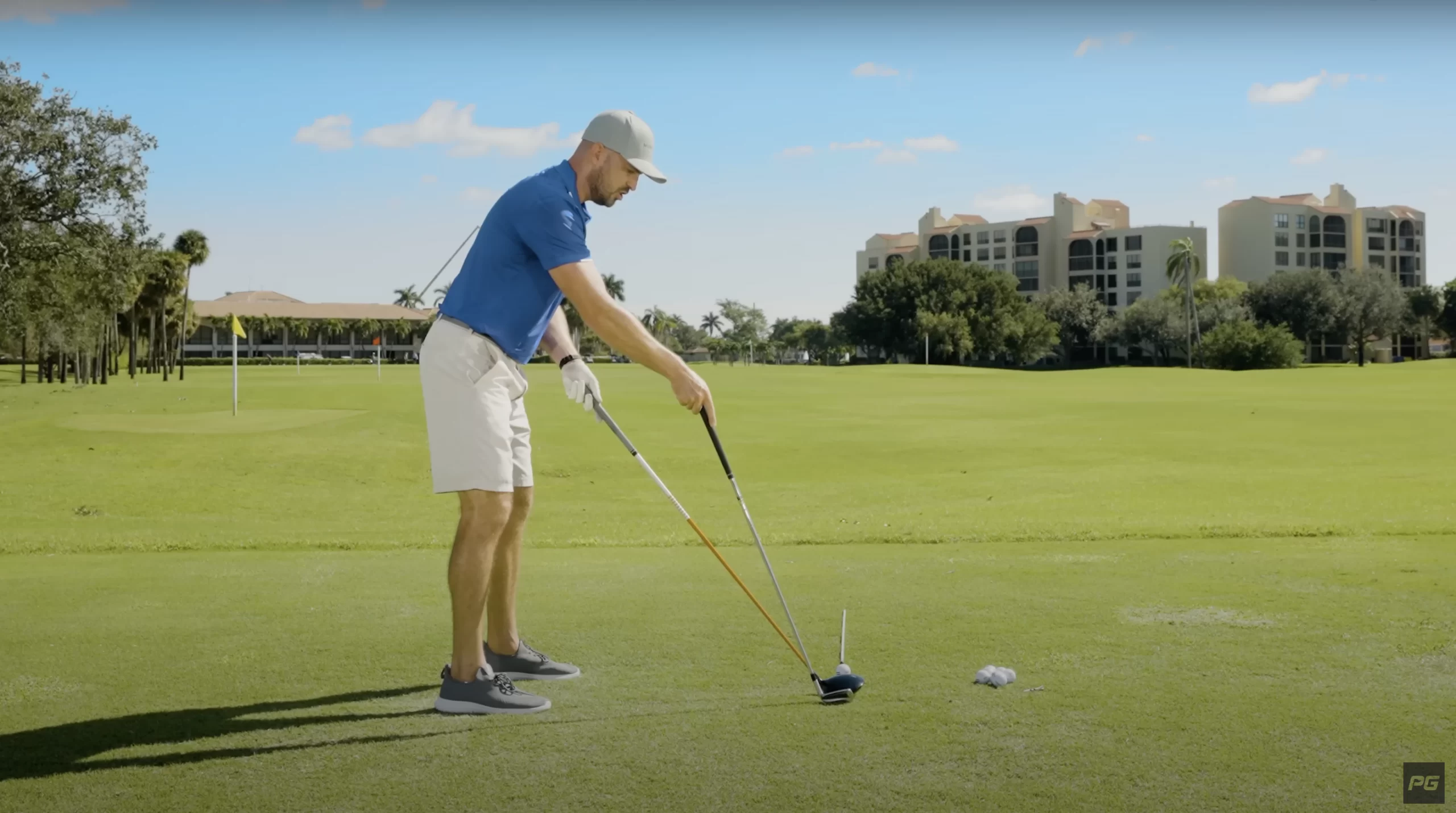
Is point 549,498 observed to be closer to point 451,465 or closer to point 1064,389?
point 451,465

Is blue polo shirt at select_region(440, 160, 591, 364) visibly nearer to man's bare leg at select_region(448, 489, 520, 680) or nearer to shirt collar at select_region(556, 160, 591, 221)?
shirt collar at select_region(556, 160, 591, 221)

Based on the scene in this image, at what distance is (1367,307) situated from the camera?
382 ft

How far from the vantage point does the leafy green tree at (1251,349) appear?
9138 centimetres

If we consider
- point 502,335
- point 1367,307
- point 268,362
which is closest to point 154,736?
point 502,335

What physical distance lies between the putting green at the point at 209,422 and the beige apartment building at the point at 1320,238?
150m

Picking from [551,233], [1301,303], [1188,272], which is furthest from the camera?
[1301,303]

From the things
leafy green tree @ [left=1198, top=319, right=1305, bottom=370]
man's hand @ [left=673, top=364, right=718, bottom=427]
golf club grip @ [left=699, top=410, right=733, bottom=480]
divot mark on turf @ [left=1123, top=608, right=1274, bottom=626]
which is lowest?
divot mark on turf @ [left=1123, top=608, right=1274, bottom=626]

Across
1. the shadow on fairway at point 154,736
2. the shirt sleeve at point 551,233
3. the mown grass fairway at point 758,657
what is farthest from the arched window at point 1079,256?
the shadow on fairway at point 154,736

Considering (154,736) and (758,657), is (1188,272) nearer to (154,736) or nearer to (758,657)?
(758,657)

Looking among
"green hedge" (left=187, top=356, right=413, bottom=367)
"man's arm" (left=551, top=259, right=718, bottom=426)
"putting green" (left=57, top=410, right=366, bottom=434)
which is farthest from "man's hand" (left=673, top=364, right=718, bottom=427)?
"green hedge" (left=187, top=356, right=413, bottom=367)

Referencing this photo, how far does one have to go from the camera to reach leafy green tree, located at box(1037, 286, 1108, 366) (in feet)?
456

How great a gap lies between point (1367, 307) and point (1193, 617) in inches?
4889

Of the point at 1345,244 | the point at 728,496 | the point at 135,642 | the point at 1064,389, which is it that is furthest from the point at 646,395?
the point at 1345,244

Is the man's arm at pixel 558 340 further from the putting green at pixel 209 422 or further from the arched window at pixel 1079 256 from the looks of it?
the arched window at pixel 1079 256
